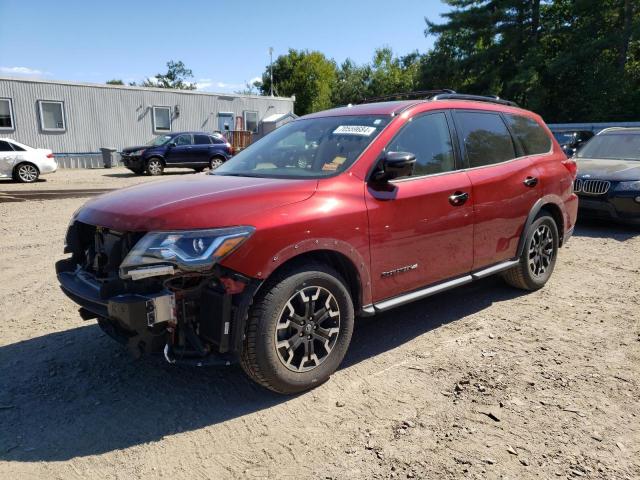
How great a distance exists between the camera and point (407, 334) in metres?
4.07

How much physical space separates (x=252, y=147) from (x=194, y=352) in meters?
2.20

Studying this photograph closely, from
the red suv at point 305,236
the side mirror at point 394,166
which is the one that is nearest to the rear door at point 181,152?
the red suv at point 305,236

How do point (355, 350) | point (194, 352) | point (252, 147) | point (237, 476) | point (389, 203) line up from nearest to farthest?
point (237, 476) → point (194, 352) → point (389, 203) → point (355, 350) → point (252, 147)

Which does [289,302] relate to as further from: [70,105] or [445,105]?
[70,105]

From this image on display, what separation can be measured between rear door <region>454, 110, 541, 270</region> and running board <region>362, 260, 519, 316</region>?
0.06m

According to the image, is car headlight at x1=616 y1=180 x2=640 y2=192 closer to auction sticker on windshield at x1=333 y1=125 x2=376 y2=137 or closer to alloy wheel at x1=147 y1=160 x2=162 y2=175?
auction sticker on windshield at x1=333 y1=125 x2=376 y2=137

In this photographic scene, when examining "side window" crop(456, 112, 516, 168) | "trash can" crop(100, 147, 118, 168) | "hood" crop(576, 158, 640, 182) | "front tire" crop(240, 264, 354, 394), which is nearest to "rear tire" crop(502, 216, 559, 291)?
"side window" crop(456, 112, 516, 168)

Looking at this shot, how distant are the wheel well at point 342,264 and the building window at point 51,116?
77.2 feet

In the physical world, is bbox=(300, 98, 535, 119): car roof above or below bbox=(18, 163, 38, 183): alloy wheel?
above

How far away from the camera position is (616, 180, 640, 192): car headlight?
25.0 ft

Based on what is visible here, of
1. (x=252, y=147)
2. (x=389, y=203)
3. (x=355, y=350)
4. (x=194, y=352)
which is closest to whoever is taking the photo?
(x=194, y=352)

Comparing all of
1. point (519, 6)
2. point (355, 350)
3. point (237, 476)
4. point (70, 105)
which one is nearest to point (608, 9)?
point (519, 6)

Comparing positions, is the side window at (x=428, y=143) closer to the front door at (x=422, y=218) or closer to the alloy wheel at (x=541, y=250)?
the front door at (x=422, y=218)

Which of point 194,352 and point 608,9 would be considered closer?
point 194,352
